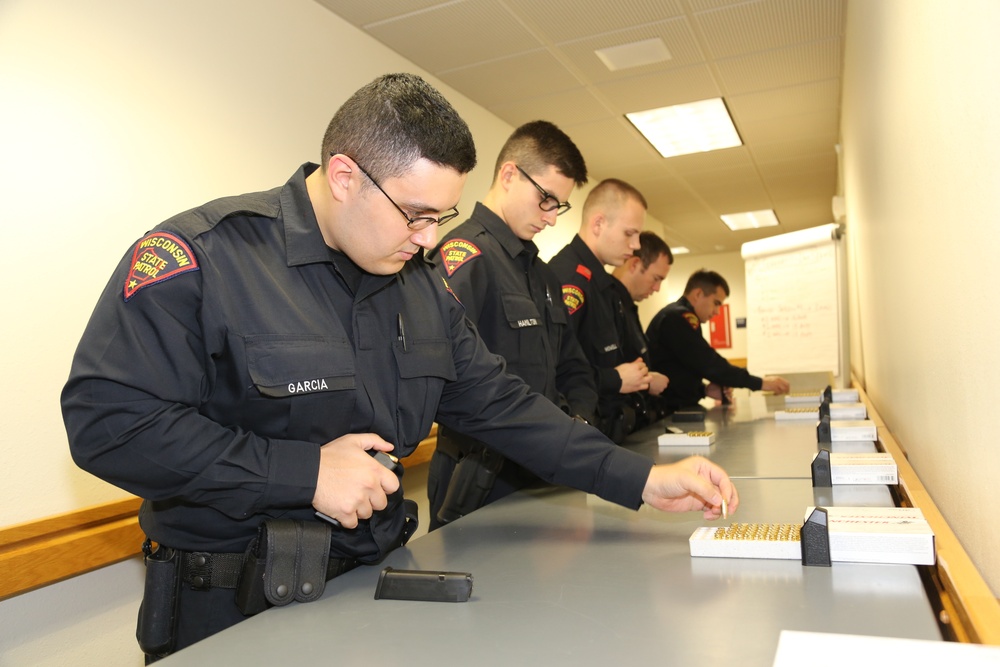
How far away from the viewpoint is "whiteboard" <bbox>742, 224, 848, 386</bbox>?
4672 mm

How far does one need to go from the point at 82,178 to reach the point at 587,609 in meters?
2.02

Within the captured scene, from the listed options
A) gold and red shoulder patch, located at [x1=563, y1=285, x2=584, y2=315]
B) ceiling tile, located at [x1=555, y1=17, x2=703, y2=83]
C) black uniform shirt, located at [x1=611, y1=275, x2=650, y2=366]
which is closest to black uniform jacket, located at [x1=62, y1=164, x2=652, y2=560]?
gold and red shoulder patch, located at [x1=563, y1=285, x2=584, y2=315]

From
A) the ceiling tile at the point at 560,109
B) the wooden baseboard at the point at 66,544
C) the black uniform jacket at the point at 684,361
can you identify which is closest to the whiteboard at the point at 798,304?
the black uniform jacket at the point at 684,361

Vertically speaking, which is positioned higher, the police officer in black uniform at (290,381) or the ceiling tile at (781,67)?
the ceiling tile at (781,67)

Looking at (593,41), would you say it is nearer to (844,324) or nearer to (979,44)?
(844,324)

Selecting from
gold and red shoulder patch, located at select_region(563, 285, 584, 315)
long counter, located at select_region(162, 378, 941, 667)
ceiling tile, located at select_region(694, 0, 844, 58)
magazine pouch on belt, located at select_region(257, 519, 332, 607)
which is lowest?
long counter, located at select_region(162, 378, 941, 667)

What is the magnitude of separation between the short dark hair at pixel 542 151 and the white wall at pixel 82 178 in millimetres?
1154

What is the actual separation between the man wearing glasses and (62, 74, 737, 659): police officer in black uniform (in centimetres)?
62

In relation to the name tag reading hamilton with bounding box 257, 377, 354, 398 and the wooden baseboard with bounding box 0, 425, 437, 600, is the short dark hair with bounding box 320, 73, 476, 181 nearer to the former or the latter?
the name tag reading hamilton with bounding box 257, 377, 354, 398

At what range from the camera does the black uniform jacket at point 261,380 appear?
108 cm

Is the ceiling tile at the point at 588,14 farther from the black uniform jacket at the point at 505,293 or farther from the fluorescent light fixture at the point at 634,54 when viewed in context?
the black uniform jacket at the point at 505,293

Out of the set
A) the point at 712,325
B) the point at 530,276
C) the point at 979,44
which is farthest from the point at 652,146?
the point at 712,325

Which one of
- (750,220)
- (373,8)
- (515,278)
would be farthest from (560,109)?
(750,220)

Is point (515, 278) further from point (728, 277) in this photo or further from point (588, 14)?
point (728, 277)
